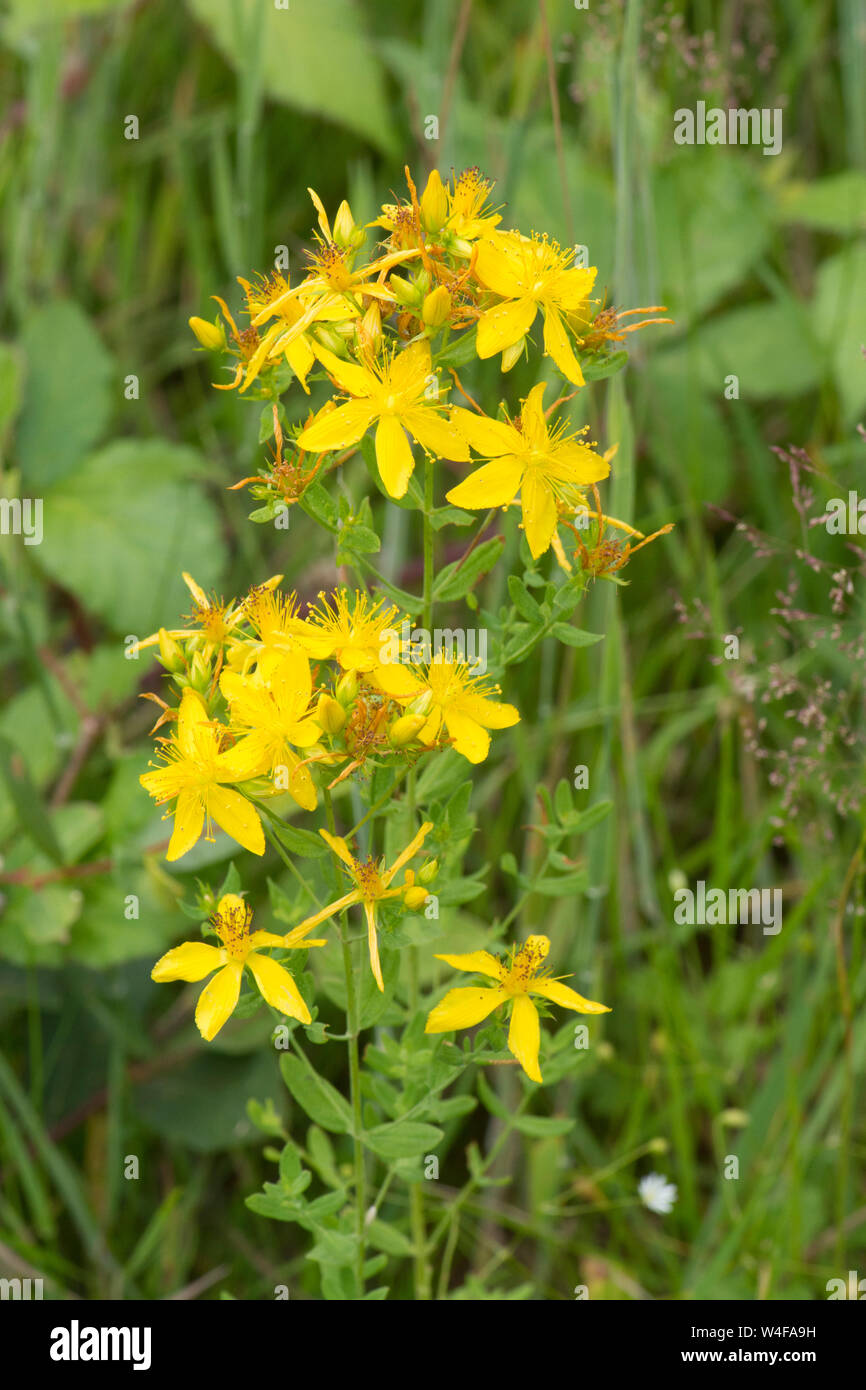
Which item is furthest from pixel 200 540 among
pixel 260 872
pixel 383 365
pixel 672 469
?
pixel 383 365

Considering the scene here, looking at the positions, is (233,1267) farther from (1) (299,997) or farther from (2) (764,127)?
(2) (764,127)

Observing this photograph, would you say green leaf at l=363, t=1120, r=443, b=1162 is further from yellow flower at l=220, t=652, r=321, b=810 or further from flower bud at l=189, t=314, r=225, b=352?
flower bud at l=189, t=314, r=225, b=352

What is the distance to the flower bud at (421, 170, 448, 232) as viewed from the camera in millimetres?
922

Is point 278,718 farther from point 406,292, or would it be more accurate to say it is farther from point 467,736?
point 406,292

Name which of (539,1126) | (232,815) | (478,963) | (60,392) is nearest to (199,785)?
(232,815)

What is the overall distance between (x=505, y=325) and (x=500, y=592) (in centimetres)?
84

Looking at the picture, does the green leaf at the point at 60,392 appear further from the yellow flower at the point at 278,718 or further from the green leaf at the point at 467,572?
the yellow flower at the point at 278,718

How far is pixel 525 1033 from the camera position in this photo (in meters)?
0.97

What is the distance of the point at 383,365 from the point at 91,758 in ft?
3.63

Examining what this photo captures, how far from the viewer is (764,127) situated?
7.06 feet

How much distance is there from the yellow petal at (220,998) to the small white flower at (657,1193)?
81cm

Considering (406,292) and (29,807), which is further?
(29,807)

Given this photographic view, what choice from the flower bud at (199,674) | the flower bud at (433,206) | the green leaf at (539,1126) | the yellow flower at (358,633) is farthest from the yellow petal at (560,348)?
the green leaf at (539,1126)

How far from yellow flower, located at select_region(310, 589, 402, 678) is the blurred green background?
1.51 ft
